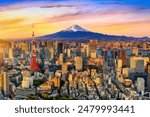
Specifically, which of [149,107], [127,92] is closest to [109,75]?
[127,92]

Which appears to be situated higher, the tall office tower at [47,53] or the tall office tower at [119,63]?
the tall office tower at [47,53]

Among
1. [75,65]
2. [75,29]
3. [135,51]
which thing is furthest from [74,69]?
[135,51]

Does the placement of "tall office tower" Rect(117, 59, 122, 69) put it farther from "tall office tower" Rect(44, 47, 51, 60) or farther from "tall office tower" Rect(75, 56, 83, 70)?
"tall office tower" Rect(44, 47, 51, 60)

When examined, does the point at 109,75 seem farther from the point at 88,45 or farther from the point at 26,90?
the point at 26,90

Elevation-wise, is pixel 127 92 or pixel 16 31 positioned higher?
Result: pixel 16 31

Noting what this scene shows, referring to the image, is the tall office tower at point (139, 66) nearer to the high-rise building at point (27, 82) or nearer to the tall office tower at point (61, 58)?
the tall office tower at point (61, 58)

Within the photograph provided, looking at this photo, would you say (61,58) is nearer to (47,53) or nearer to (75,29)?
(47,53)

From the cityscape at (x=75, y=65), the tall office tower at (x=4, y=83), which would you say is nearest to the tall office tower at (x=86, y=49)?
the cityscape at (x=75, y=65)

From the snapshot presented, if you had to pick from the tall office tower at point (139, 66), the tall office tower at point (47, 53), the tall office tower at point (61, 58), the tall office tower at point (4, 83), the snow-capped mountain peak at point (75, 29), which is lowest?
the tall office tower at point (4, 83)
